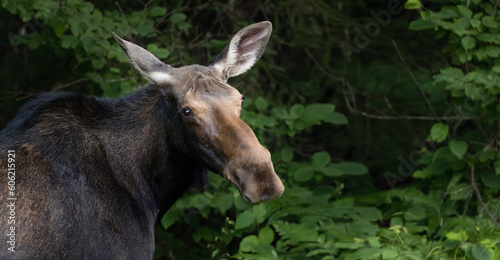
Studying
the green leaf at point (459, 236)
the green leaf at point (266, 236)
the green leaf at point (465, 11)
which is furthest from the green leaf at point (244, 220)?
the green leaf at point (465, 11)

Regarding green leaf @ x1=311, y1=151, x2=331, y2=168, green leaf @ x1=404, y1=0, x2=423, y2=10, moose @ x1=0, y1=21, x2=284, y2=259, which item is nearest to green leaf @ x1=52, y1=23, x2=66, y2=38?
moose @ x1=0, y1=21, x2=284, y2=259

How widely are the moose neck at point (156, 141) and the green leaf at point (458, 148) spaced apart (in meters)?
3.08

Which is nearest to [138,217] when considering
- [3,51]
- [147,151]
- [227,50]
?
[147,151]

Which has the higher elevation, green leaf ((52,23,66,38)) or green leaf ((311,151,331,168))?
green leaf ((52,23,66,38))

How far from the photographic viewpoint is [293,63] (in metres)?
10.2

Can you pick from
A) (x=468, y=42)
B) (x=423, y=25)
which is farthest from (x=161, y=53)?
(x=468, y=42)

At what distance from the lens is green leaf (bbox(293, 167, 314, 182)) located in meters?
7.54

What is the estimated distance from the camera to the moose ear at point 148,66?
4.76m

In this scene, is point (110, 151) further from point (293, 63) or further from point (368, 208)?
point (293, 63)

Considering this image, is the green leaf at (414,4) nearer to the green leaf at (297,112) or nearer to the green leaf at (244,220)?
the green leaf at (297,112)

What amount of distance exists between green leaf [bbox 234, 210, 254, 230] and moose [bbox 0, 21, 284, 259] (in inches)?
57.4

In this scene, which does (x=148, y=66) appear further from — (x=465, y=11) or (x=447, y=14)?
(x=465, y=11)

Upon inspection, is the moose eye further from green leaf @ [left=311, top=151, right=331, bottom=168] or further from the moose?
green leaf @ [left=311, top=151, right=331, bottom=168]

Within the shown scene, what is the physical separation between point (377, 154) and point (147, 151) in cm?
618
